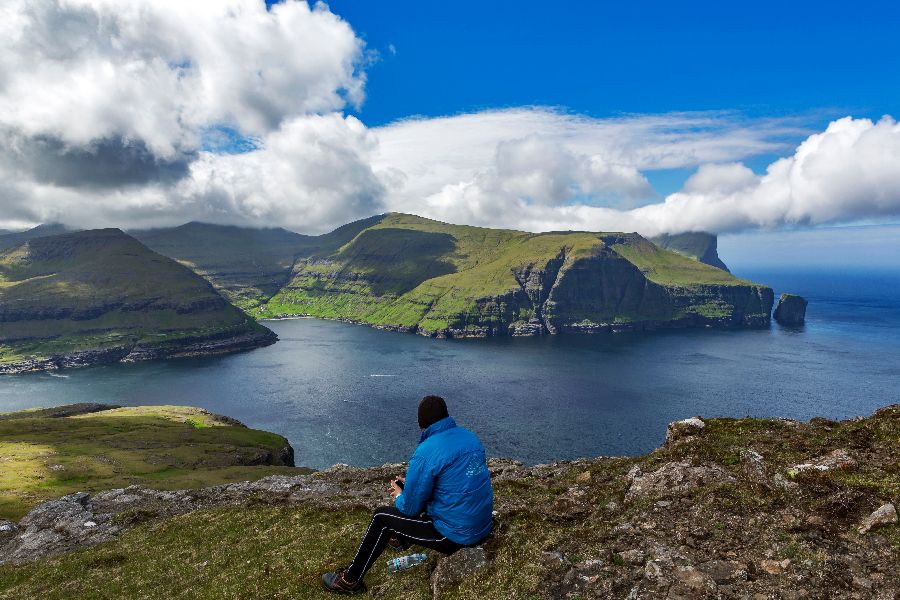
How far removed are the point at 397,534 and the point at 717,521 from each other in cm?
1082

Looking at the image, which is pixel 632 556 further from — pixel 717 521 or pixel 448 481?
pixel 448 481

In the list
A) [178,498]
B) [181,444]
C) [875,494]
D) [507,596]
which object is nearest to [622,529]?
[507,596]

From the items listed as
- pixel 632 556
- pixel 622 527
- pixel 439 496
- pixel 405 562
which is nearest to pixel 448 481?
pixel 439 496

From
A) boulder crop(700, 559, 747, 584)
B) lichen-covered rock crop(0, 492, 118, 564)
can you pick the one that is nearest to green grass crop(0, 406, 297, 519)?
lichen-covered rock crop(0, 492, 118, 564)

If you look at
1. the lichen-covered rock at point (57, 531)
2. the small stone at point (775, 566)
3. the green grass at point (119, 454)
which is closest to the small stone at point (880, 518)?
the small stone at point (775, 566)

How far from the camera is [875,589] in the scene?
1184cm

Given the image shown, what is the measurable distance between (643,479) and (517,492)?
7.60 metres

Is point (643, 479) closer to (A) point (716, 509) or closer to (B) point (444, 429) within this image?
(A) point (716, 509)

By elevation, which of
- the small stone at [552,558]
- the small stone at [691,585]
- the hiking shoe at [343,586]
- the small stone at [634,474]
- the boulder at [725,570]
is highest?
the boulder at [725,570]

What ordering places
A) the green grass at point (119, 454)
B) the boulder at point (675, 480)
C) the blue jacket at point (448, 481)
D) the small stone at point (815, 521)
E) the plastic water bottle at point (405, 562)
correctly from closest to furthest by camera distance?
the blue jacket at point (448, 481) < the small stone at point (815, 521) < the plastic water bottle at point (405, 562) < the boulder at point (675, 480) < the green grass at point (119, 454)

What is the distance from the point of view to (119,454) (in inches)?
4643

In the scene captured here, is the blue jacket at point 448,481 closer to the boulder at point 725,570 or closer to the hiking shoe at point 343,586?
the hiking shoe at point 343,586

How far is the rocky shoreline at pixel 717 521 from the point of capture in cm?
1298

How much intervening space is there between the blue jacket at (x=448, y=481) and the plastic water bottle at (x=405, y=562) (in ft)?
8.00
